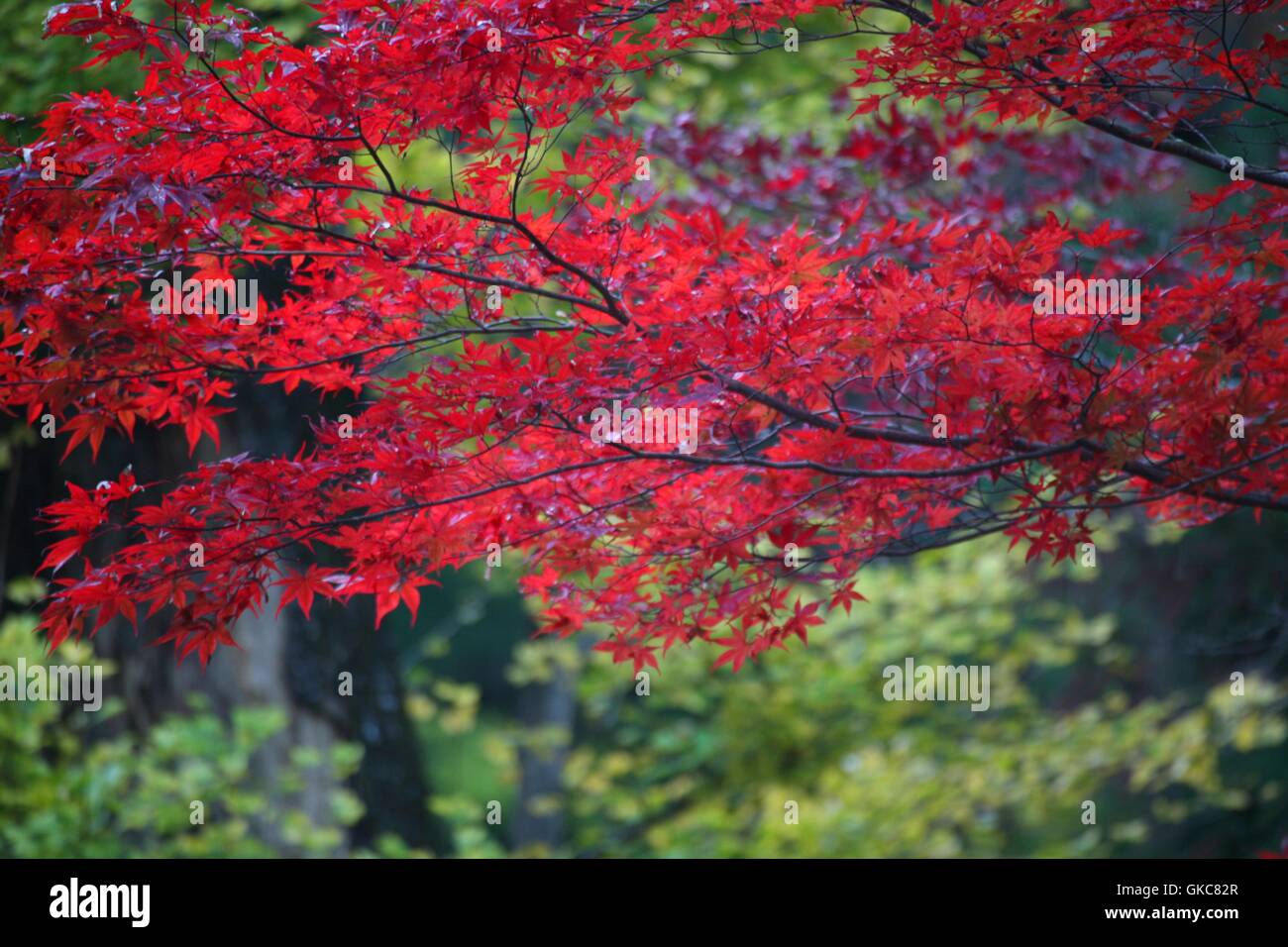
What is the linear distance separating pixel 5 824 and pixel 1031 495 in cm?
416

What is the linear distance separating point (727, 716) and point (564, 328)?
5.07 meters

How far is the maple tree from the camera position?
228cm

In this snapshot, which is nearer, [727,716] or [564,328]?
[564,328]

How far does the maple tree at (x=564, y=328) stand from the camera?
7.48 ft

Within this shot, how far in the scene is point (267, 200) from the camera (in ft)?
7.83

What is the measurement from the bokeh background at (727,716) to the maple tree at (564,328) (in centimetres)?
159

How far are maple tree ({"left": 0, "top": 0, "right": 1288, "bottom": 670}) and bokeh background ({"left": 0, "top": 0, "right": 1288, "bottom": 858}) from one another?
1.59 m

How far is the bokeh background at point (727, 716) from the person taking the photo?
494 centimetres

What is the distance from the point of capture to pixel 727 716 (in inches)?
286

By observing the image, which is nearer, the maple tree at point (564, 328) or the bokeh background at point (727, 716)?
the maple tree at point (564, 328)

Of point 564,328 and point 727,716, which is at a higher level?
point 564,328

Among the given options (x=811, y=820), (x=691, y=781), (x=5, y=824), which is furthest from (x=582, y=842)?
(x=5, y=824)

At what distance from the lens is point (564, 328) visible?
2580 millimetres

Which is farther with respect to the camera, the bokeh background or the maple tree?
the bokeh background
